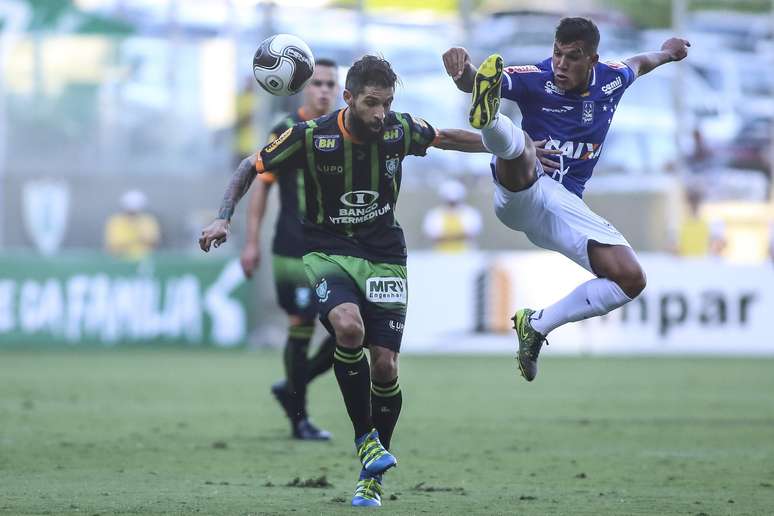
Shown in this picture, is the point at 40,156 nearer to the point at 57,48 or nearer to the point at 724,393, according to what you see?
the point at 57,48

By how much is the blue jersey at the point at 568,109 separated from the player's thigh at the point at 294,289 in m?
2.66

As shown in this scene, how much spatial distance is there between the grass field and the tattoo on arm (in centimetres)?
144

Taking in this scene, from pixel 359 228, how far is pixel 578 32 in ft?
5.40

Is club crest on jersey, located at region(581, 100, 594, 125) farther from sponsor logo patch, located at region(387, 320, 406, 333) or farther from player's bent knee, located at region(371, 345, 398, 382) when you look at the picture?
player's bent knee, located at region(371, 345, 398, 382)

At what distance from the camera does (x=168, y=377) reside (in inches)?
610

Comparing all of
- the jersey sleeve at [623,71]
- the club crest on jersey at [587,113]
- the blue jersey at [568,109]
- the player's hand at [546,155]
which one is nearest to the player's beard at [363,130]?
the blue jersey at [568,109]

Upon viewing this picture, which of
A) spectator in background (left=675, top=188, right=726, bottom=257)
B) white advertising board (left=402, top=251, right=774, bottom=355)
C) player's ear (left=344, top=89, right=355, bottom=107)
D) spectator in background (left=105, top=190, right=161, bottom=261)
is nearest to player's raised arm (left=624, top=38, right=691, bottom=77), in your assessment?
player's ear (left=344, top=89, right=355, bottom=107)

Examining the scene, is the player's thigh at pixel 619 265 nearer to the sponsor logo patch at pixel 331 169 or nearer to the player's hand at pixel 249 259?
the sponsor logo patch at pixel 331 169

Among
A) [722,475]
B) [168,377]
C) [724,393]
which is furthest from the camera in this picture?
[168,377]

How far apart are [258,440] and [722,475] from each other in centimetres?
334

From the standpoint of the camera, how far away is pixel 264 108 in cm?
2111

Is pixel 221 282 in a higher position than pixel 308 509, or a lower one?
higher

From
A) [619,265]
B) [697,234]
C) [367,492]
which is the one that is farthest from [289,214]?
[697,234]

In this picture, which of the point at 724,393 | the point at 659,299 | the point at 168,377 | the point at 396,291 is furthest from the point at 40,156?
the point at 396,291
